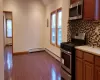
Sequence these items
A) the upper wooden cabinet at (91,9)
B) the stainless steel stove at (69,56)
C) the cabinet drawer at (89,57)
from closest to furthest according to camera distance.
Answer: the cabinet drawer at (89,57) < the upper wooden cabinet at (91,9) < the stainless steel stove at (69,56)

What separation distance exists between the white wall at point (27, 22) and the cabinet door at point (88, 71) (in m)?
5.10

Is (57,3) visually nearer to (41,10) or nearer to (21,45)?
(41,10)

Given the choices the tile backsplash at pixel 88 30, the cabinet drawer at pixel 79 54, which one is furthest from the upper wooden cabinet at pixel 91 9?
the cabinet drawer at pixel 79 54

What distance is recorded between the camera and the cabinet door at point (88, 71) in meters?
2.41

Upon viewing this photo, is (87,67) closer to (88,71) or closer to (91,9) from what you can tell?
(88,71)

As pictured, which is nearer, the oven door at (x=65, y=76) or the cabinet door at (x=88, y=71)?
the cabinet door at (x=88, y=71)

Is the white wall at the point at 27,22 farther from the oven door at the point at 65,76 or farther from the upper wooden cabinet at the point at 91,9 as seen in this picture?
the upper wooden cabinet at the point at 91,9

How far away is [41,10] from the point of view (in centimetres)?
747

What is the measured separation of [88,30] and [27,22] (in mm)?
4661

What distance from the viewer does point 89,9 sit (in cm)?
279

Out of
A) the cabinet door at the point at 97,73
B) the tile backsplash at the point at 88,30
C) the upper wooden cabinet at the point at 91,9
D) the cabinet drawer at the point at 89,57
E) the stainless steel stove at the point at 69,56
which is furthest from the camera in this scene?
the stainless steel stove at the point at 69,56

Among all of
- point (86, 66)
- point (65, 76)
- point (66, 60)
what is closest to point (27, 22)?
point (66, 60)

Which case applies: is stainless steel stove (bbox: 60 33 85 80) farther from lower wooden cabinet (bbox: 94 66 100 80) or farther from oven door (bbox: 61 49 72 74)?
lower wooden cabinet (bbox: 94 66 100 80)

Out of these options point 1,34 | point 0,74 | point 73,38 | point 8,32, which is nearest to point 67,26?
point 73,38
